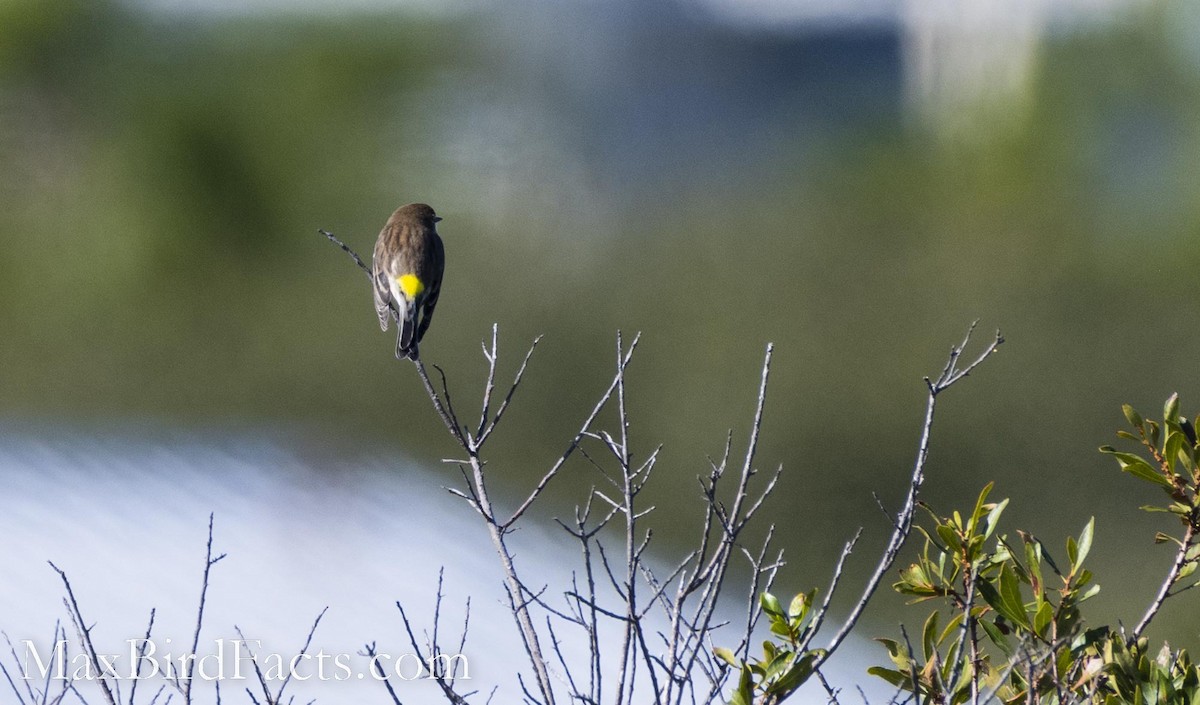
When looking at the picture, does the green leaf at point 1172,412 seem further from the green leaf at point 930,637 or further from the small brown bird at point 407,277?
the small brown bird at point 407,277

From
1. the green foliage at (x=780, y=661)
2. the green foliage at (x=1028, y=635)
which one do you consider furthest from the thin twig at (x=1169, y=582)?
the green foliage at (x=780, y=661)

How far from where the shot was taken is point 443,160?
12008mm

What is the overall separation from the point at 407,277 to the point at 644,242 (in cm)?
722

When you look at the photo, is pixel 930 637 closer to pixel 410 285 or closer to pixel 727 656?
pixel 727 656

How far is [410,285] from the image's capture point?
372 centimetres

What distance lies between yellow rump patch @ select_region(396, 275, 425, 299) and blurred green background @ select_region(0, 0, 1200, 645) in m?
2.23

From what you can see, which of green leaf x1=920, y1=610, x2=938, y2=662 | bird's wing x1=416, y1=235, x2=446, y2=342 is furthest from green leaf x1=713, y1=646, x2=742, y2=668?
bird's wing x1=416, y1=235, x2=446, y2=342

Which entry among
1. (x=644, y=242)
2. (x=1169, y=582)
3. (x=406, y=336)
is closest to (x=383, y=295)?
(x=406, y=336)

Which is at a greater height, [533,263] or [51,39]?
[51,39]

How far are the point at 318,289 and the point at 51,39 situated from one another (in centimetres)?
538

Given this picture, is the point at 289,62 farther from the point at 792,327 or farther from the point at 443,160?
the point at 792,327

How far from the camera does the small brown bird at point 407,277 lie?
3.63 metres

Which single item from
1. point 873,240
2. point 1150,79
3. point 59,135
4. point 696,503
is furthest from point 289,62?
point 696,503

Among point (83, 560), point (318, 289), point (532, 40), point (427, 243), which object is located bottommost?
point (83, 560)
